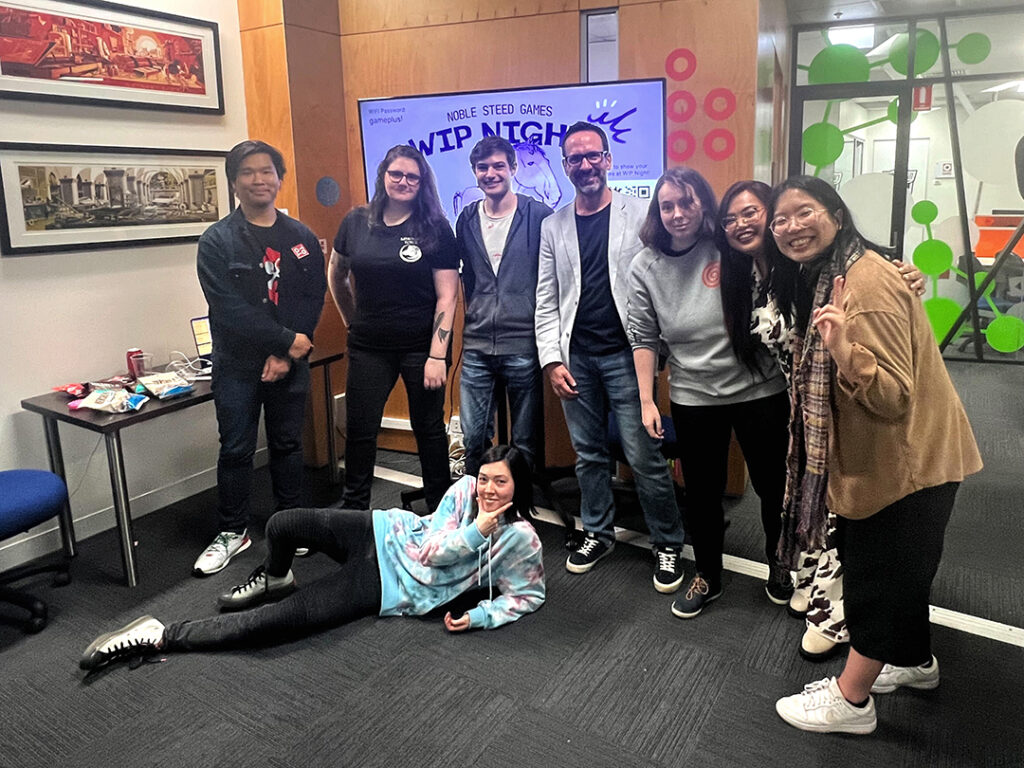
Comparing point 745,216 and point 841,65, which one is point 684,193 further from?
point 841,65

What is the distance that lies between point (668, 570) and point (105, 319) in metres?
2.40

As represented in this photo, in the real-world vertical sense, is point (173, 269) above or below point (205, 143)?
below

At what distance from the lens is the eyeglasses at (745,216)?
2131 mm

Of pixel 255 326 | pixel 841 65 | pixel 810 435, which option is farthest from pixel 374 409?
pixel 841 65

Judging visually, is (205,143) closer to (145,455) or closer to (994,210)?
(145,455)

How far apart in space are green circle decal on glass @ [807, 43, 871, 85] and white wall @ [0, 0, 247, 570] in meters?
3.55

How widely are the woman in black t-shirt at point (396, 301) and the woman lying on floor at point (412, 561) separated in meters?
0.58

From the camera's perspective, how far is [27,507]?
246 centimetres

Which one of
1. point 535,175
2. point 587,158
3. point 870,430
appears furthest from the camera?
point 535,175

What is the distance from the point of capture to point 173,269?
3.43 meters

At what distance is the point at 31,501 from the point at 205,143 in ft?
5.87

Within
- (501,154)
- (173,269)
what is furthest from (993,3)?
(173,269)

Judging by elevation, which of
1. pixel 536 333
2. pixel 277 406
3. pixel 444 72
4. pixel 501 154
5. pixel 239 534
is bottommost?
pixel 239 534

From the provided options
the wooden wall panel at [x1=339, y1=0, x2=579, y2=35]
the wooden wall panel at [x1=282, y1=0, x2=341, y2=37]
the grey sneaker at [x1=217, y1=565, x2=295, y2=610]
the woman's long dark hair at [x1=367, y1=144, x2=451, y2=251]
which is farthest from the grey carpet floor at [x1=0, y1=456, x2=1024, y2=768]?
the wooden wall panel at [x1=282, y1=0, x2=341, y2=37]
